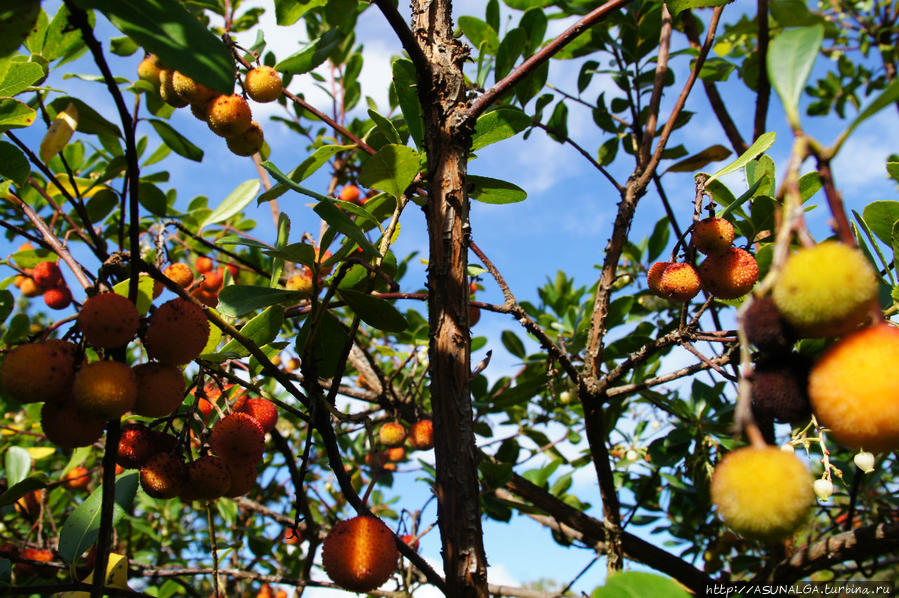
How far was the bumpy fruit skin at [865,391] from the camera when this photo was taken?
556 mm

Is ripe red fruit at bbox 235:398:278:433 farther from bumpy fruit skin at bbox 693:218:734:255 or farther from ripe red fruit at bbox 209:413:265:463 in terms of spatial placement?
bumpy fruit skin at bbox 693:218:734:255

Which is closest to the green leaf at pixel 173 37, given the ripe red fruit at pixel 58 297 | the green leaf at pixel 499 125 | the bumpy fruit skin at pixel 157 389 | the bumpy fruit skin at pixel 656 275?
the bumpy fruit skin at pixel 157 389

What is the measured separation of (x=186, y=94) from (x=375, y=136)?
1.54 feet

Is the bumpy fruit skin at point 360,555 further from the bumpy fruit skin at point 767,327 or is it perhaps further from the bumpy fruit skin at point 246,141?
the bumpy fruit skin at point 246,141

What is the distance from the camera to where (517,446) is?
8.38ft

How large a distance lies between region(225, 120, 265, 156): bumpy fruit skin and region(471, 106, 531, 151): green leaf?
597 millimetres

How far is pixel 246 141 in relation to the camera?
1589mm

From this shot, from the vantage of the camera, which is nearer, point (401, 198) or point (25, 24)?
point (25, 24)

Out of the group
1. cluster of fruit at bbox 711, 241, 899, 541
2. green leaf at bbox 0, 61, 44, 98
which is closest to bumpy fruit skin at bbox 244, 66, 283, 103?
green leaf at bbox 0, 61, 44, 98

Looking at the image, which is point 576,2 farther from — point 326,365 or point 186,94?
point 326,365

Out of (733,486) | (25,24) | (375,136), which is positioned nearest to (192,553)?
(375,136)

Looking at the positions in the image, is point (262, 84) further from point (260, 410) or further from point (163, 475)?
point (163, 475)

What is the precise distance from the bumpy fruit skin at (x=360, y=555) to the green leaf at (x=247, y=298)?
1.51ft

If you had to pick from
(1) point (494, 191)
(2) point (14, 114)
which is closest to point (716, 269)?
(1) point (494, 191)
